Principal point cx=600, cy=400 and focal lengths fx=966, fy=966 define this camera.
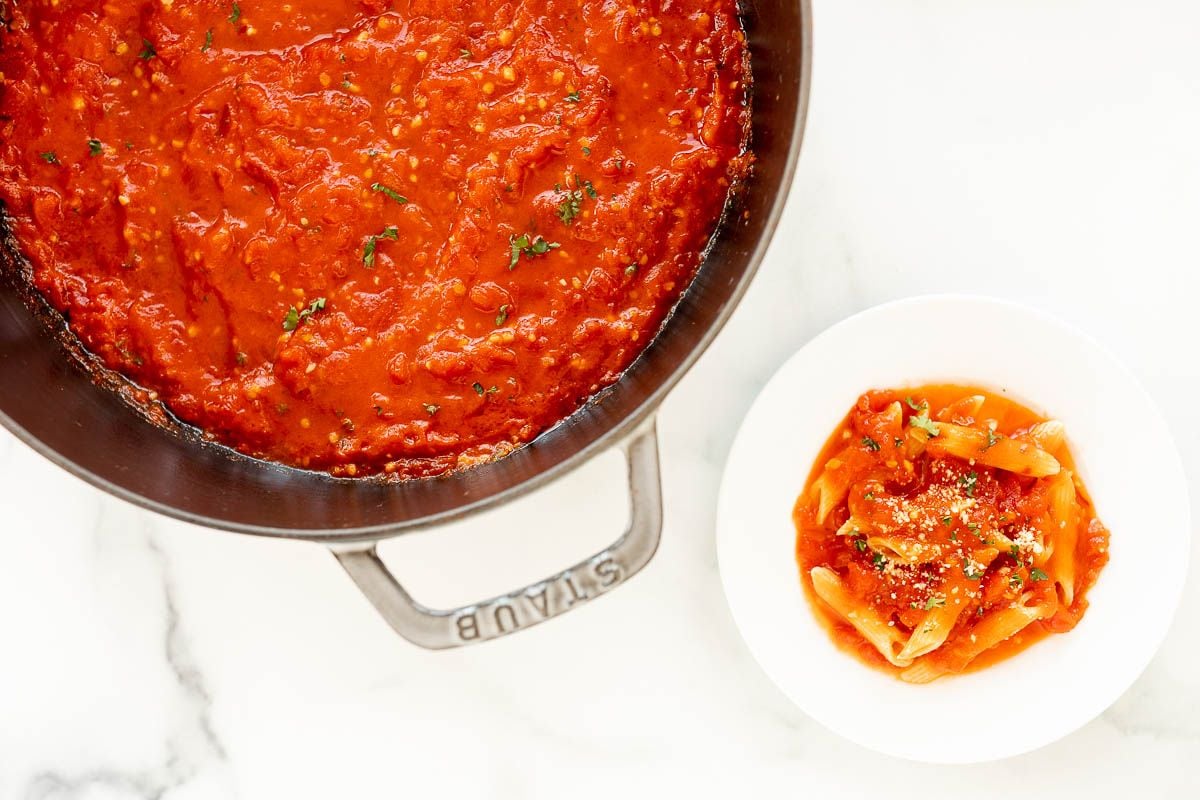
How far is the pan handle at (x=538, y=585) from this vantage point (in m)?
1.99

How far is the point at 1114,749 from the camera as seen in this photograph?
2.65 meters

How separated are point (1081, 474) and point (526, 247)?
1512 mm

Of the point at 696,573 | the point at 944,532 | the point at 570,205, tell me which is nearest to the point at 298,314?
the point at 570,205

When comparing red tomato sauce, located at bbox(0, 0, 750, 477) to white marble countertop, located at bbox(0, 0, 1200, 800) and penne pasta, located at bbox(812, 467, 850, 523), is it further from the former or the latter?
penne pasta, located at bbox(812, 467, 850, 523)

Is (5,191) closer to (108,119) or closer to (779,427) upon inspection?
(108,119)

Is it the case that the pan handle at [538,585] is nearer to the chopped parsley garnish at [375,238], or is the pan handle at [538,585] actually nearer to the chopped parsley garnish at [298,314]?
the chopped parsley garnish at [298,314]

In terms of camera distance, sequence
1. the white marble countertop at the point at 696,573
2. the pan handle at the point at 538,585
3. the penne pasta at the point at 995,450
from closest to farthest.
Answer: the pan handle at the point at 538,585 < the penne pasta at the point at 995,450 < the white marble countertop at the point at 696,573

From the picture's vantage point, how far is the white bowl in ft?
7.74

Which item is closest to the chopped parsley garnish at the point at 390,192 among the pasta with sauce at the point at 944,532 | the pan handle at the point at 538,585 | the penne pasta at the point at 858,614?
the pan handle at the point at 538,585

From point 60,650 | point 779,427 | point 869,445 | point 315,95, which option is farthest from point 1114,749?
point 60,650

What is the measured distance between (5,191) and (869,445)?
2067 millimetres

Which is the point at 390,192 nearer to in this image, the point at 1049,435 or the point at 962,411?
the point at 962,411

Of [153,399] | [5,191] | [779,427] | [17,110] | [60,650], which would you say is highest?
[17,110]

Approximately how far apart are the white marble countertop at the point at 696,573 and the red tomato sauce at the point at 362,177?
0.53 m
